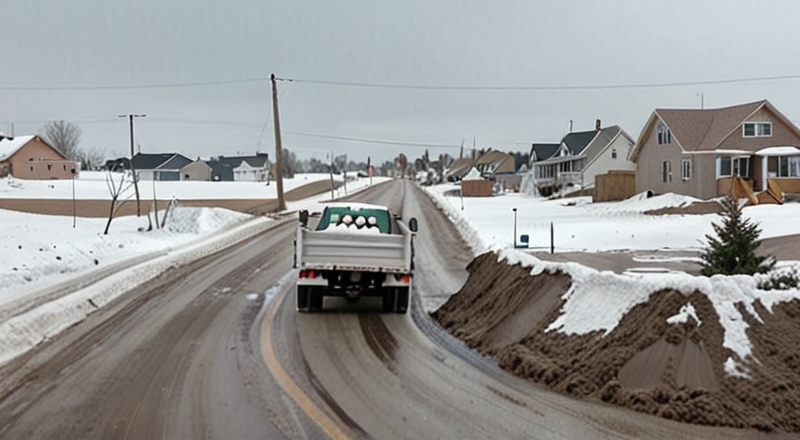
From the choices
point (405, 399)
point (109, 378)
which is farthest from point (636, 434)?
point (109, 378)

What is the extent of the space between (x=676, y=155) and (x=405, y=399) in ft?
127

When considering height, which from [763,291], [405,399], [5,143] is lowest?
[405,399]

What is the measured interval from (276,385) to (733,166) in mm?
38313

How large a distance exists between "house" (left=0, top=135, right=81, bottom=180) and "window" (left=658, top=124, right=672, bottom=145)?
6678 cm

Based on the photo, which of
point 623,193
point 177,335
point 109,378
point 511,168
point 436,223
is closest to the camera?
point 109,378

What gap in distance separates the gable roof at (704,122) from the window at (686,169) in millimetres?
898

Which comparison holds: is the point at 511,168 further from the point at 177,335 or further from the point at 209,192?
the point at 177,335

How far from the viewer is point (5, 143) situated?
83.1 metres

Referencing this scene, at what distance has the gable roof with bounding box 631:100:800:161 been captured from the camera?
128ft

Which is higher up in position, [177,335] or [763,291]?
[763,291]

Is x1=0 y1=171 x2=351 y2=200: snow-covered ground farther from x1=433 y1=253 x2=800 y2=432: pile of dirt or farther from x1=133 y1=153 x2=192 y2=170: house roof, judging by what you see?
x1=433 y1=253 x2=800 y2=432: pile of dirt

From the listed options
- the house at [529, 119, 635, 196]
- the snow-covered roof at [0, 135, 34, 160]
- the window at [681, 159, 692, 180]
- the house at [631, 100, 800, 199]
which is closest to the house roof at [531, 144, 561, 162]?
the house at [529, 119, 635, 196]

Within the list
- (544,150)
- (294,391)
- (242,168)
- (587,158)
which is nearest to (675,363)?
(294,391)

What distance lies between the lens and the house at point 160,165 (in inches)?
4459
